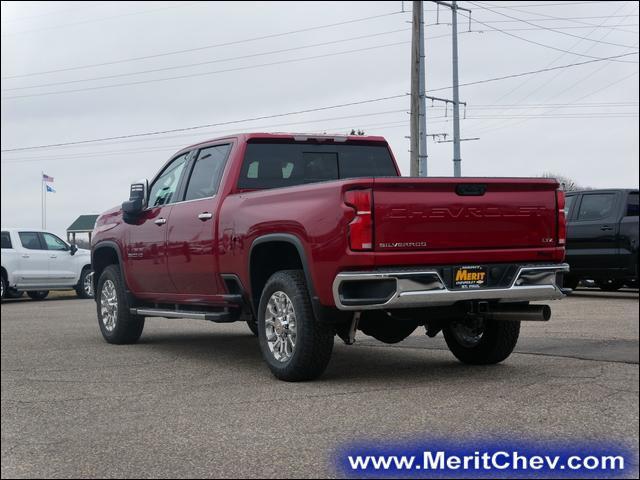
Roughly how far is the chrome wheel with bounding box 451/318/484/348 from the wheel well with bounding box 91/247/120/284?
441 centimetres

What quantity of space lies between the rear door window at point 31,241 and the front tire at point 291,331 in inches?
301

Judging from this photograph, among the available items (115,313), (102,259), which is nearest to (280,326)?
(115,313)

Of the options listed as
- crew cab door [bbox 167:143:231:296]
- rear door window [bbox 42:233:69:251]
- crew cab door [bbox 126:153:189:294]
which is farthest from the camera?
rear door window [bbox 42:233:69:251]

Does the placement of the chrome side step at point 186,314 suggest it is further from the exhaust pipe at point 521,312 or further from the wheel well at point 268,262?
the exhaust pipe at point 521,312

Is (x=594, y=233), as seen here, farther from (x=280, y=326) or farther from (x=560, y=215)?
(x=280, y=326)

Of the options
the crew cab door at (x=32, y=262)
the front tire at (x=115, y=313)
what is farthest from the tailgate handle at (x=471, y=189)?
the crew cab door at (x=32, y=262)

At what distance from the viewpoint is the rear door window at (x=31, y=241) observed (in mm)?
14258

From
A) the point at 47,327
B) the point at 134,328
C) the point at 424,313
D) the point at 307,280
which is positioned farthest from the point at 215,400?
the point at 47,327

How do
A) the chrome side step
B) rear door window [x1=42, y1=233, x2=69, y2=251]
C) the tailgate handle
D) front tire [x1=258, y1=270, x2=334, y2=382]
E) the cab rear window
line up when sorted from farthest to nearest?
1. rear door window [x1=42, y1=233, x2=69, y2=251]
2. the cab rear window
3. the chrome side step
4. front tire [x1=258, y1=270, x2=334, y2=382]
5. the tailgate handle

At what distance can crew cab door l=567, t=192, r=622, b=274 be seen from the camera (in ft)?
48.3

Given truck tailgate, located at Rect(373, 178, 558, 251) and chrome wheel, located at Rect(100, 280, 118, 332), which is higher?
truck tailgate, located at Rect(373, 178, 558, 251)

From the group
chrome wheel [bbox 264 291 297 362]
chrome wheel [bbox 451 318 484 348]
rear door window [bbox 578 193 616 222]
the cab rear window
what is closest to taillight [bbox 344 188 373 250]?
chrome wheel [bbox 264 291 297 362]

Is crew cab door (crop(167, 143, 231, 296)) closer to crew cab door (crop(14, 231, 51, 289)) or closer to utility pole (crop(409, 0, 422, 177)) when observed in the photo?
crew cab door (crop(14, 231, 51, 289))

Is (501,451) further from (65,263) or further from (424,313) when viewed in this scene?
(65,263)
